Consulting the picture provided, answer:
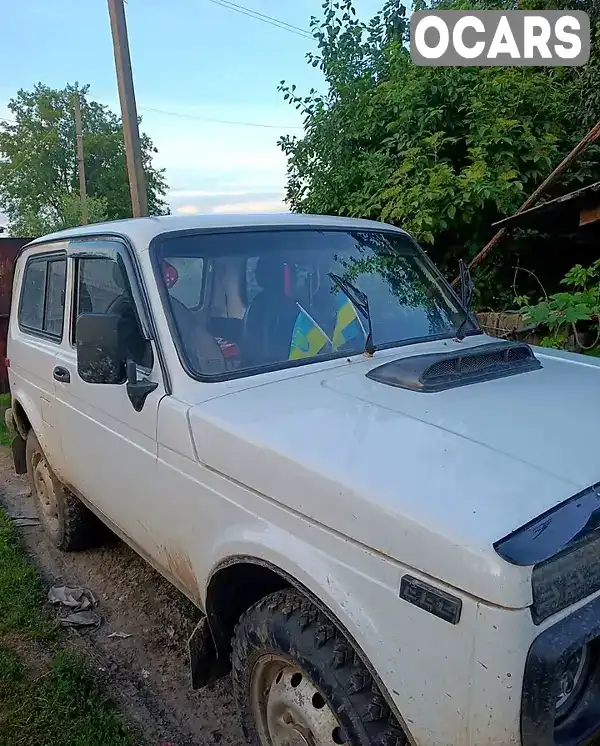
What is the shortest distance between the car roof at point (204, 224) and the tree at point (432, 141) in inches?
146

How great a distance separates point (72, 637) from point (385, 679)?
2.47 meters

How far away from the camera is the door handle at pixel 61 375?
3635 millimetres

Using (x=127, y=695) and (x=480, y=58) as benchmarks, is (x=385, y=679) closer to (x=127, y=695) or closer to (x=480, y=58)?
(x=127, y=695)

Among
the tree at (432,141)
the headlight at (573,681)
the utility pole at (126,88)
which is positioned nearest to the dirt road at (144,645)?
the headlight at (573,681)

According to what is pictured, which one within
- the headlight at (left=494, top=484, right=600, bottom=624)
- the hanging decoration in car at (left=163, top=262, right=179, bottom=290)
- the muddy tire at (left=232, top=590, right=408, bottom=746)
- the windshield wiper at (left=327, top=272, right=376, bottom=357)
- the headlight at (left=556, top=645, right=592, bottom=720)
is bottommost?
the muddy tire at (left=232, top=590, right=408, bottom=746)

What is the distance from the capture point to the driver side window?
277 cm

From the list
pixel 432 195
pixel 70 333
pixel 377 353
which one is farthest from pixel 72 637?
pixel 432 195

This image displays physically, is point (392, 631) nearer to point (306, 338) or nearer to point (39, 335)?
point (306, 338)

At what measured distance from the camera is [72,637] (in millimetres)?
3617

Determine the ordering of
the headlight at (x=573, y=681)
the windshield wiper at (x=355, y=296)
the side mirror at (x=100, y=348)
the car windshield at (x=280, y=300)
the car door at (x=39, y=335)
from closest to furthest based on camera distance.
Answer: the headlight at (x=573, y=681) < the side mirror at (x=100, y=348) < the car windshield at (x=280, y=300) < the windshield wiper at (x=355, y=296) < the car door at (x=39, y=335)

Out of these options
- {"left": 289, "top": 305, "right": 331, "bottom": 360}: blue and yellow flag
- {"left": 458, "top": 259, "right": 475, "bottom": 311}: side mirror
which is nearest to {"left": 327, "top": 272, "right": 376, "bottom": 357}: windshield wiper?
{"left": 289, "top": 305, "right": 331, "bottom": 360}: blue and yellow flag

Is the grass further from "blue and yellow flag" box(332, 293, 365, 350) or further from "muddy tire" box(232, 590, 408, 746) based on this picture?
"blue and yellow flag" box(332, 293, 365, 350)

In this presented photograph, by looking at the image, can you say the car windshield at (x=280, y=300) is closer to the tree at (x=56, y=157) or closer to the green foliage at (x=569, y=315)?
the green foliage at (x=569, y=315)

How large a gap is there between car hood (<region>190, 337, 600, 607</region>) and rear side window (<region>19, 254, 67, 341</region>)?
2007 millimetres
